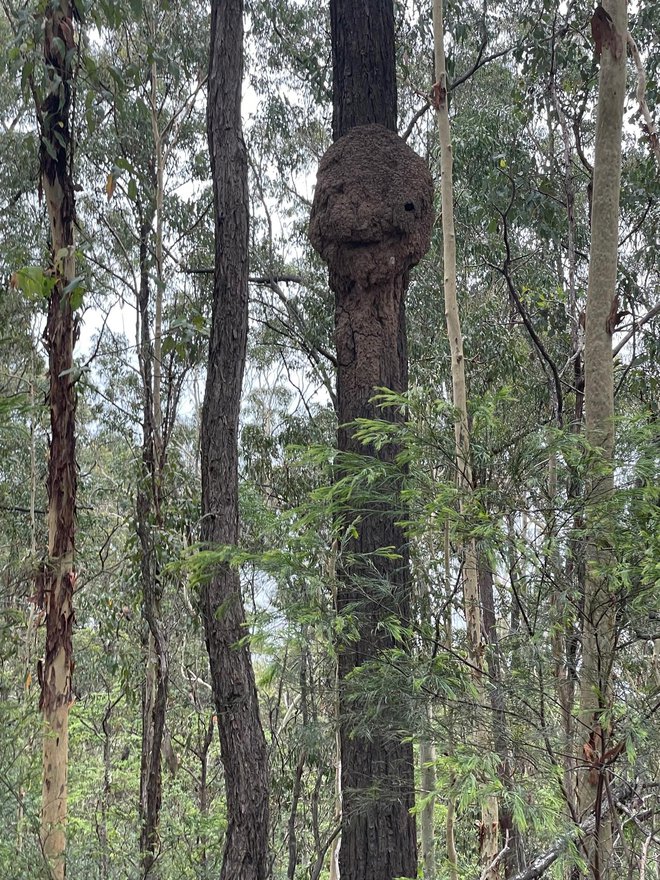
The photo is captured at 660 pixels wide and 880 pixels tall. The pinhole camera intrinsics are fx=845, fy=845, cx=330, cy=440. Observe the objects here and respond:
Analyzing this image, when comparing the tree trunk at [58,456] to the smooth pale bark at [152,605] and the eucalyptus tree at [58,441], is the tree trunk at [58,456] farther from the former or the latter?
the smooth pale bark at [152,605]

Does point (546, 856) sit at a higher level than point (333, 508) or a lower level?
lower

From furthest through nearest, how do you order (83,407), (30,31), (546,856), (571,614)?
(83,407), (30,31), (546,856), (571,614)

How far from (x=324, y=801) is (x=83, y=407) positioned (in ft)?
20.0

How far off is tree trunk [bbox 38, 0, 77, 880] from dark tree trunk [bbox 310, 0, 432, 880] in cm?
109

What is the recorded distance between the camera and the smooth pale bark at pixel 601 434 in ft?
6.51

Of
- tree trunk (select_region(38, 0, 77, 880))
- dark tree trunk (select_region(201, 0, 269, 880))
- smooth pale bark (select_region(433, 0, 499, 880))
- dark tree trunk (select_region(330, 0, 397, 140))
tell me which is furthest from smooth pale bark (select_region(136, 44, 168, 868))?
smooth pale bark (select_region(433, 0, 499, 880))

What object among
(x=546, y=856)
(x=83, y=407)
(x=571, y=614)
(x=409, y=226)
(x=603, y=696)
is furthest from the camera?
(x=83, y=407)

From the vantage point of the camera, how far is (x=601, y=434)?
2.35 metres

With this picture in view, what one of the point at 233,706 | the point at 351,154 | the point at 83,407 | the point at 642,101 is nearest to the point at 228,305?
the point at 351,154

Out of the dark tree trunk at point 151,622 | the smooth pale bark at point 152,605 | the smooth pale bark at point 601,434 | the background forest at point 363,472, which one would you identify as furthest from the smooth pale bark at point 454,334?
the dark tree trunk at point 151,622

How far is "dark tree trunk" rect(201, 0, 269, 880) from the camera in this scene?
375 cm

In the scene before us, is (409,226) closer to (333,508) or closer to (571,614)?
(333,508)

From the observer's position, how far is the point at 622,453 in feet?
7.41

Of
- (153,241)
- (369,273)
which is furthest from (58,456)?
(153,241)
